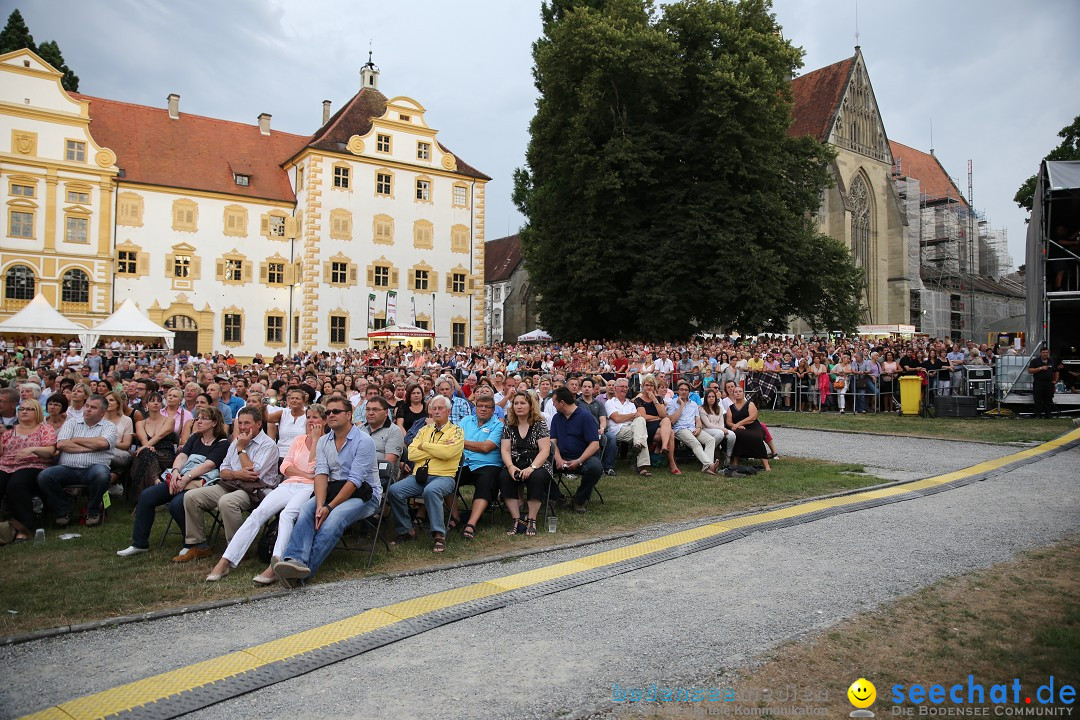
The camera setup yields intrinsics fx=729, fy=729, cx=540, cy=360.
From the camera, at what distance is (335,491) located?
6.29 meters

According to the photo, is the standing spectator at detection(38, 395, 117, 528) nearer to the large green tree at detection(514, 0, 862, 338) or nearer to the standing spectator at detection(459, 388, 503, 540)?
the standing spectator at detection(459, 388, 503, 540)

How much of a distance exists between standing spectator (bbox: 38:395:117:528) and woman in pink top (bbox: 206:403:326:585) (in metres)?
2.40

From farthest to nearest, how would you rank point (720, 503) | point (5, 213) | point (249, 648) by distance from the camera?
point (5, 213), point (720, 503), point (249, 648)

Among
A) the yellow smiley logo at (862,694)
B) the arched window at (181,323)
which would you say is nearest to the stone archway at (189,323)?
the arched window at (181,323)

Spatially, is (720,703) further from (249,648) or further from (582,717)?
(249,648)

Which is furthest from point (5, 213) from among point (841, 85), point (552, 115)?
point (841, 85)

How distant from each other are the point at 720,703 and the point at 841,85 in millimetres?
52373

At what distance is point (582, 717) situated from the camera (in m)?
3.43

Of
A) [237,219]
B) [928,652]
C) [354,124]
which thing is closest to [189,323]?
[237,219]

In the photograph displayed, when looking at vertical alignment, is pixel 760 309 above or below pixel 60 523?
above

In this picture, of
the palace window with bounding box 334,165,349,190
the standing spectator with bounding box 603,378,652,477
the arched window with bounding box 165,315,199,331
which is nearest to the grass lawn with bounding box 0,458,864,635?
the standing spectator with bounding box 603,378,652,477

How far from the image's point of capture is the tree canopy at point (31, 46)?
129ft

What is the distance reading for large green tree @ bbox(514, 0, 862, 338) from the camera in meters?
27.7

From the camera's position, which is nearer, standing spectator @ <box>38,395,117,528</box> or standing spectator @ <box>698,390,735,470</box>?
standing spectator @ <box>38,395,117,528</box>
